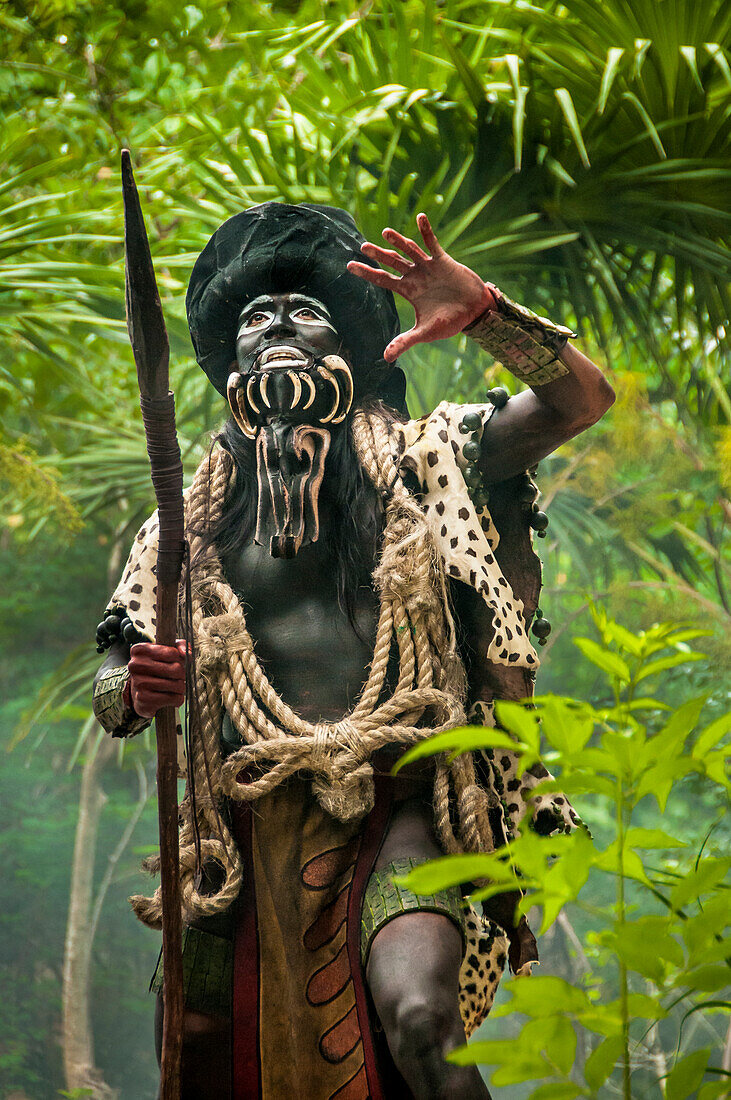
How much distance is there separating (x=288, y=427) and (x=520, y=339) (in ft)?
1.05

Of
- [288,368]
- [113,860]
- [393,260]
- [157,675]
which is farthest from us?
[113,860]

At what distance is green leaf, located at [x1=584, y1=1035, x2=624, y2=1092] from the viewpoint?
60 centimetres

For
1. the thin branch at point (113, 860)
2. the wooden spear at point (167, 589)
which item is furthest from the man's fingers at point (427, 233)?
the thin branch at point (113, 860)

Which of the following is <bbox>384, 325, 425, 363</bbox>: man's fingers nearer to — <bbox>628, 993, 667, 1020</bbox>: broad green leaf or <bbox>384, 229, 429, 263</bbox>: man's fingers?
<bbox>384, 229, 429, 263</bbox>: man's fingers

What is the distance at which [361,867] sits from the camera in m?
1.30

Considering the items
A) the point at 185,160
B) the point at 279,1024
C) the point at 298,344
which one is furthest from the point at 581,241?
the point at 279,1024

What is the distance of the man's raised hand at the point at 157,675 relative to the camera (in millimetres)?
1189

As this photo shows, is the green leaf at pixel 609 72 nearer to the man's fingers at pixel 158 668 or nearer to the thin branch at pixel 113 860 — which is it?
the man's fingers at pixel 158 668

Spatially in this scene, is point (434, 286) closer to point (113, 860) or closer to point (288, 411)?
point (288, 411)

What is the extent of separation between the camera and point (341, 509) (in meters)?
1.47

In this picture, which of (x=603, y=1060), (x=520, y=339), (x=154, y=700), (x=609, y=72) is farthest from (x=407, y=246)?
(x=609, y=72)

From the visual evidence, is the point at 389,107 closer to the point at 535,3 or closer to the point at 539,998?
the point at 535,3

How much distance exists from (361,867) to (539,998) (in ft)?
2.31

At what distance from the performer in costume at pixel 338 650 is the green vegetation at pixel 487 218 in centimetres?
19
